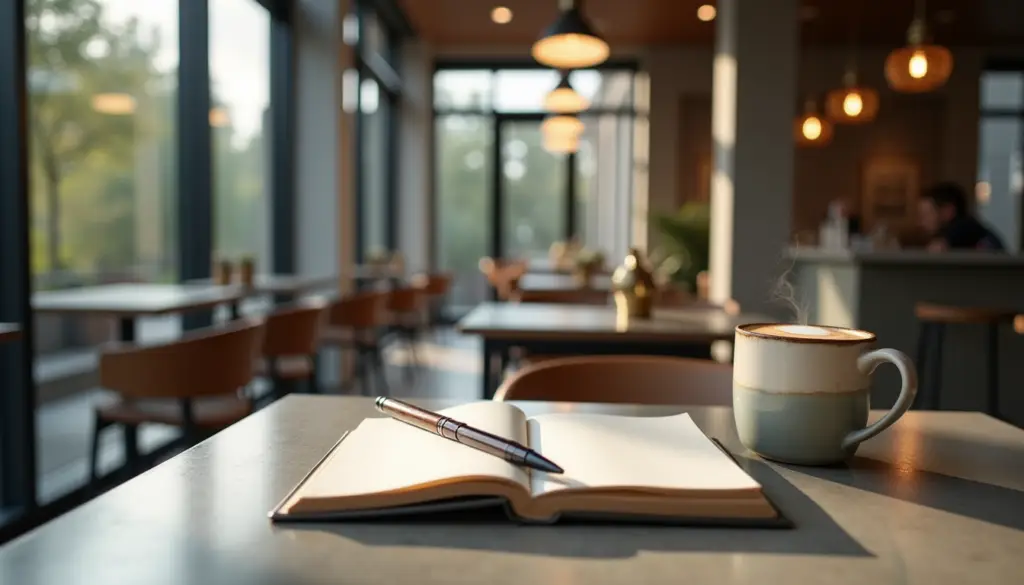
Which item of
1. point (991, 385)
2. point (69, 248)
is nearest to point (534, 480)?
point (69, 248)

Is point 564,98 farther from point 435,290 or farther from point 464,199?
point 464,199

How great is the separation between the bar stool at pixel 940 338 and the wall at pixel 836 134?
555 cm

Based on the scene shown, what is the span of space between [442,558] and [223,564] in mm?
154

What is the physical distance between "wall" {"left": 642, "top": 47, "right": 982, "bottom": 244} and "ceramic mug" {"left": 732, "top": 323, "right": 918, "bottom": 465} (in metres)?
9.27

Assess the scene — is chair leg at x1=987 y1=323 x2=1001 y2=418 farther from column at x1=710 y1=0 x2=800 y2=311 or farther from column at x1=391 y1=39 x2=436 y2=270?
column at x1=391 y1=39 x2=436 y2=270

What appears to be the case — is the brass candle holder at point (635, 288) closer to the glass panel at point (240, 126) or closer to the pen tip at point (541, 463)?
the pen tip at point (541, 463)

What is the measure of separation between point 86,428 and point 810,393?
4130 mm

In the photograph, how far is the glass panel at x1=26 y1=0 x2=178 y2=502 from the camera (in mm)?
3303

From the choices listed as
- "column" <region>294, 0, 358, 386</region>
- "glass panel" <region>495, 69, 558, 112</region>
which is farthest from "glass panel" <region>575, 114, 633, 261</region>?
"column" <region>294, 0, 358, 386</region>

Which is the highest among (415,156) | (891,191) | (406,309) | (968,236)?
(415,156)

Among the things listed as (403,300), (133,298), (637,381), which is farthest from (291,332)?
(403,300)

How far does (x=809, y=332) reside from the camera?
935mm

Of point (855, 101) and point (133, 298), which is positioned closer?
point (133, 298)

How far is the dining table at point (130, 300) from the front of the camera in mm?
3074
